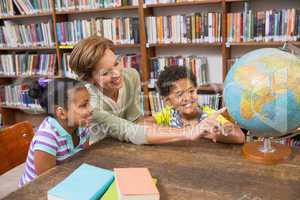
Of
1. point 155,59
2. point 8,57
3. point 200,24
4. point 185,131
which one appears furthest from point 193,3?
point 8,57

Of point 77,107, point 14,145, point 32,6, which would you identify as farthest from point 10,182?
point 32,6

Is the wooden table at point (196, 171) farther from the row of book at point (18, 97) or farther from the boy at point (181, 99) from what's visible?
the row of book at point (18, 97)

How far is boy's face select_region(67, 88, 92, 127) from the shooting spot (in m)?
1.52

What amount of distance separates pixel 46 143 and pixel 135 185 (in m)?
0.56

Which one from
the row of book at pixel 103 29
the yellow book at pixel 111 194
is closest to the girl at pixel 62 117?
the yellow book at pixel 111 194

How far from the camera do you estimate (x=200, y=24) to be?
2922 mm

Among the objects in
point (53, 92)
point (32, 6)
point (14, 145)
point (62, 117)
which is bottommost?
point (14, 145)

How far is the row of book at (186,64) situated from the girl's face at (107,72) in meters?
1.36

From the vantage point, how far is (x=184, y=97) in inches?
66.0

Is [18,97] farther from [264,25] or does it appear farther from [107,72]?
[264,25]

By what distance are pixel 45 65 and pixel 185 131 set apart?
2.94 metres

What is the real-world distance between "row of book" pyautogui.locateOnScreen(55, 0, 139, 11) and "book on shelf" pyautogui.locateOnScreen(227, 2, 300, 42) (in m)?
0.99

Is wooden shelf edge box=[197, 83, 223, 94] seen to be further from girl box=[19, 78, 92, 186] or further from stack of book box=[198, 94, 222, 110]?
girl box=[19, 78, 92, 186]

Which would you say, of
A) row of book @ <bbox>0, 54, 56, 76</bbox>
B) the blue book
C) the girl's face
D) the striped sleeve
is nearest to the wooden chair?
the striped sleeve
